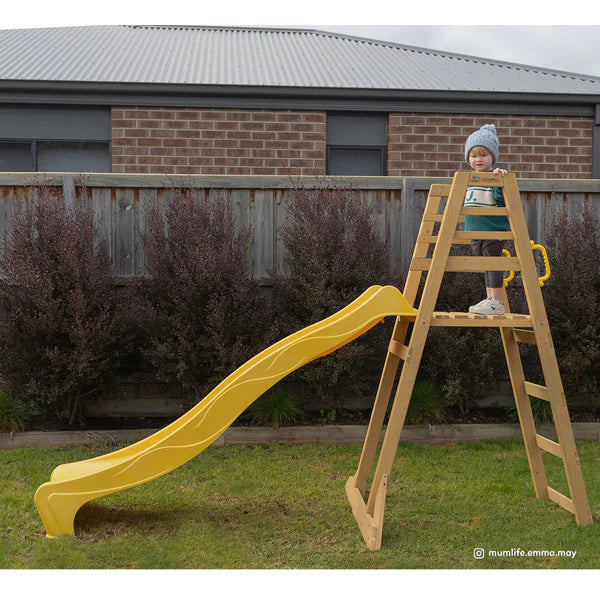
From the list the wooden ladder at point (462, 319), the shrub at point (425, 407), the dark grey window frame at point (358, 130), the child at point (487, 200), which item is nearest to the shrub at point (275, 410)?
the shrub at point (425, 407)

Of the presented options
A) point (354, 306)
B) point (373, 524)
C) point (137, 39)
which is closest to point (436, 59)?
point (137, 39)

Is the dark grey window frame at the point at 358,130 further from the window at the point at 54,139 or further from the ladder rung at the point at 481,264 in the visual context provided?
the ladder rung at the point at 481,264

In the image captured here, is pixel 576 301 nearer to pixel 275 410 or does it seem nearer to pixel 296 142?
pixel 275 410

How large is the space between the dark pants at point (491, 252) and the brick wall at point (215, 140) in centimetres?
486

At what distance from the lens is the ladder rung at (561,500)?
431 centimetres

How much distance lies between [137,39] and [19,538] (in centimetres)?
1012

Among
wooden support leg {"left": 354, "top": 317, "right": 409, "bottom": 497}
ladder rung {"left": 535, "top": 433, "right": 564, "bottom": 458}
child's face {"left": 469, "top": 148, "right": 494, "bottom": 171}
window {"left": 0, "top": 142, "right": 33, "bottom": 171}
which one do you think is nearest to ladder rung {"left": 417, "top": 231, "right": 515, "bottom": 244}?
child's face {"left": 469, "top": 148, "right": 494, "bottom": 171}

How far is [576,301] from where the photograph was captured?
6.20 m

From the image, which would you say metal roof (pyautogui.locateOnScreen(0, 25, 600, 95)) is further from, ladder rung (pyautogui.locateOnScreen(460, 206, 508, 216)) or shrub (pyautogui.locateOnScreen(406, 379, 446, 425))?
ladder rung (pyautogui.locateOnScreen(460, 206, 508, 216))

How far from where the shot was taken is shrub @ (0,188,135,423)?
19.1 ft

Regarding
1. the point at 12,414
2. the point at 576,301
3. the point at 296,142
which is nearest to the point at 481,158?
the point at 576,301

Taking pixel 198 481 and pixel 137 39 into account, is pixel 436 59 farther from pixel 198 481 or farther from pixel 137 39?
pixel 198 481

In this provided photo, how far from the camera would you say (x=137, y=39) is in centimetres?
1210

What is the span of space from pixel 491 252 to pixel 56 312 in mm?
3601
